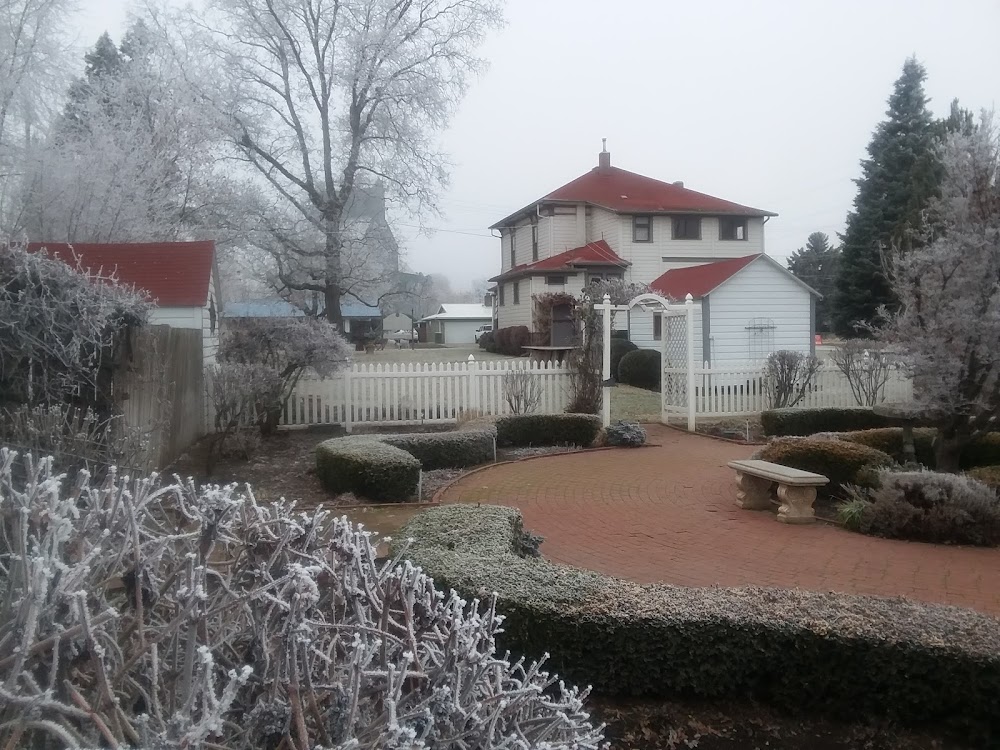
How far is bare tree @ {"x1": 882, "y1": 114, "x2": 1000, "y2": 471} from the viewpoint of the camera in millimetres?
8188

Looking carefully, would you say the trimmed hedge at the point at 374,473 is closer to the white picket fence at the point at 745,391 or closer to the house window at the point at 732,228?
the white picket fence at the point at 745,391

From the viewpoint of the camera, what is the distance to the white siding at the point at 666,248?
102 ft

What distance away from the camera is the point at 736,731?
376cm

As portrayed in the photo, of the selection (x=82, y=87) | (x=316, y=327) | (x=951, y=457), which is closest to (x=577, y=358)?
(x=316, y=327)

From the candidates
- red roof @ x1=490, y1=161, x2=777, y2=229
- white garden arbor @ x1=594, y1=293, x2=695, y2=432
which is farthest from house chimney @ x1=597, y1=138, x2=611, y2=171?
white garden arbor @ x1=594, y1=293, x2=695, y2=432

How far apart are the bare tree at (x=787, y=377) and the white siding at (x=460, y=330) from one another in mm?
53450

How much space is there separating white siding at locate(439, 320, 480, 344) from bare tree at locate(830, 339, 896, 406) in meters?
53.4

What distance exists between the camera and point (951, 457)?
357 inches

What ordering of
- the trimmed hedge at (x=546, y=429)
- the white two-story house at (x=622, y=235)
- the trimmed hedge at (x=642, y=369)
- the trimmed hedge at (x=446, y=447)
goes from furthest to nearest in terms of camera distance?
the white two-story house at (x=622, y=235), the trimmed hedge at (x=642, y=369), the trimmed hedge at (x=546, y=429), the trimmed hedge at (x=446, y=447)

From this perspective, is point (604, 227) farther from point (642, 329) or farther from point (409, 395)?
point (409, 395)

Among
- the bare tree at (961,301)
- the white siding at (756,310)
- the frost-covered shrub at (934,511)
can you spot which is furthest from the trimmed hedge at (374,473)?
the white siding at (756,310)

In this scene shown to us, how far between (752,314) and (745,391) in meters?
5.19

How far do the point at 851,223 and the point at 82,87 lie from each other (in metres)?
28.0

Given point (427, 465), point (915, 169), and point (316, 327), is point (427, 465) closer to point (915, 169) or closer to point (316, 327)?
point (316, 327)
